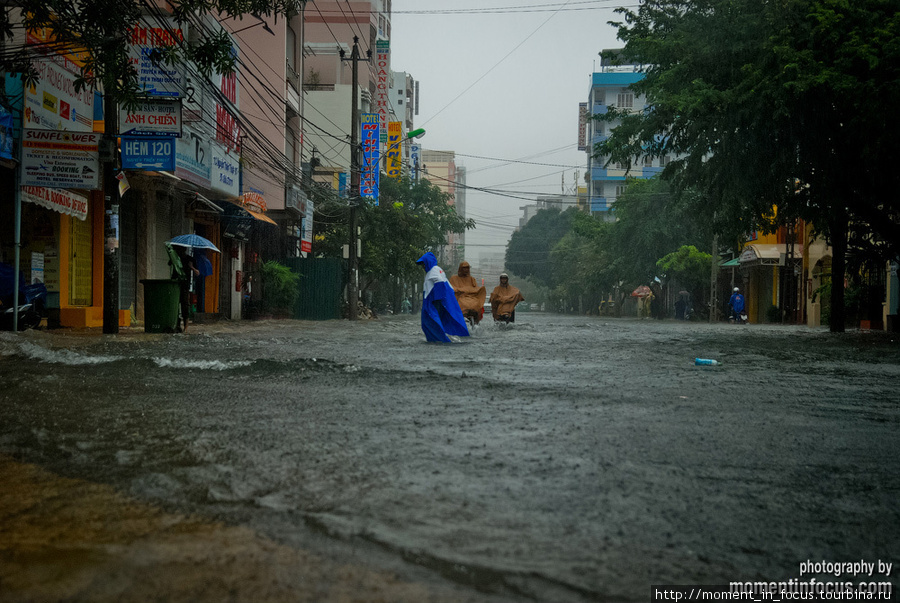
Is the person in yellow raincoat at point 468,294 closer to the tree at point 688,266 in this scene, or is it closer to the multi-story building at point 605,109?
the tree at point 688,266

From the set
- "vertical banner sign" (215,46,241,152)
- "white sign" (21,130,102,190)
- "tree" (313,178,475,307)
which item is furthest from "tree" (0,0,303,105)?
"tree" (313,178,475,307)

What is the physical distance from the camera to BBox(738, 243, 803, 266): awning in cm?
3906

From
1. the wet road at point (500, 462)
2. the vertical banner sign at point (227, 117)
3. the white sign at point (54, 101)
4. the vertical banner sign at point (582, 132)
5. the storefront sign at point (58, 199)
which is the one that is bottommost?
the wet road at point (500, 462)

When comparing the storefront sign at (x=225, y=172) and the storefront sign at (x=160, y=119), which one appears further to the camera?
the storefront sign at (x=225, y=172)

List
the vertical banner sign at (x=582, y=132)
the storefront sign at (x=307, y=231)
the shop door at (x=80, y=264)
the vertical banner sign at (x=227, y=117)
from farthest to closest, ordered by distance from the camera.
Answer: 1. the vertical banner sign at (x=582, y=132)
2. the storefront sign at (x=307, y=231)
3. the vertical banner sign at (x=227, y=117)
4. the shop door at (x=80, y=264)

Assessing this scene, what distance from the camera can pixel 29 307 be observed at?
1392 centimetres

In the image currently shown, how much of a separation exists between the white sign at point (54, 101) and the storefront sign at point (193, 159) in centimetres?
242

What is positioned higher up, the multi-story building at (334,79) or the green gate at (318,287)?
→ the multi-story building at (334,79)

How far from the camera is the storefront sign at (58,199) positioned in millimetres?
14555

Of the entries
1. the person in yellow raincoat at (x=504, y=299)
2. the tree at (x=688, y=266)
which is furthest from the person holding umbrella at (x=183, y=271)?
the tree at (x=688, y=266)

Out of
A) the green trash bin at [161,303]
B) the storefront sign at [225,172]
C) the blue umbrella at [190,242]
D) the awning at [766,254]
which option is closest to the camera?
the green trash bin at [161,303]

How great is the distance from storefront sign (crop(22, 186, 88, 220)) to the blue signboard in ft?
4.79

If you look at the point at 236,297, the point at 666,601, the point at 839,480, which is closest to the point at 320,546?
the point at 666,601

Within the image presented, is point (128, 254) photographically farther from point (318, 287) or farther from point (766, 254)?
point (766, 254)
